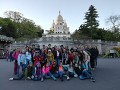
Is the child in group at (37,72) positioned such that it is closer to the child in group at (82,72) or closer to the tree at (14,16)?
the child in group at (82,72)


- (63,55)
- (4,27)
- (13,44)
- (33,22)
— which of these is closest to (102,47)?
(13,44)

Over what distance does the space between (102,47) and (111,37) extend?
30.1ft

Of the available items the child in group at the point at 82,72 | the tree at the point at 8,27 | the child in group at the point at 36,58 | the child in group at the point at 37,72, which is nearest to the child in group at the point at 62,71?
the child in group at the point at 82,72

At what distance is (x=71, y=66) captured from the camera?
1358 centimetres

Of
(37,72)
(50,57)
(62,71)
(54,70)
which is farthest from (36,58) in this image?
(62,71)

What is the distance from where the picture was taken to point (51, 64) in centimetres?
1346

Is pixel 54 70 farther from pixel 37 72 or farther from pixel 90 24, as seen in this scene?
pixel 90 24

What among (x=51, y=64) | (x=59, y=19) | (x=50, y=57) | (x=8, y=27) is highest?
(x=59, y=19)

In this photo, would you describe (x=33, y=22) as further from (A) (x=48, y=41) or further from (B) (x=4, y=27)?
(A) (x=48, y=41)

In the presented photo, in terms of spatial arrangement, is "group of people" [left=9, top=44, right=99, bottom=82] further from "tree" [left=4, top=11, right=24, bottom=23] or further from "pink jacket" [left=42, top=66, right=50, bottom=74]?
"tree" [left=4, top=11, right=24, bottom=23]

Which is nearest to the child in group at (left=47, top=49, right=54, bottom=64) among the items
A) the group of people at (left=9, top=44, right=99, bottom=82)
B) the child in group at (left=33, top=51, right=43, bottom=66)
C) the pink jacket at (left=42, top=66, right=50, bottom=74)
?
the group of people at (left=9, top=44, right=99, bottom=82)

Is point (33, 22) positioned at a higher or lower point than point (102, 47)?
higher

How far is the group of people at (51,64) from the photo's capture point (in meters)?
13.0

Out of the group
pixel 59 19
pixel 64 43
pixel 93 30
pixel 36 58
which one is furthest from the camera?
pixel 59 19
